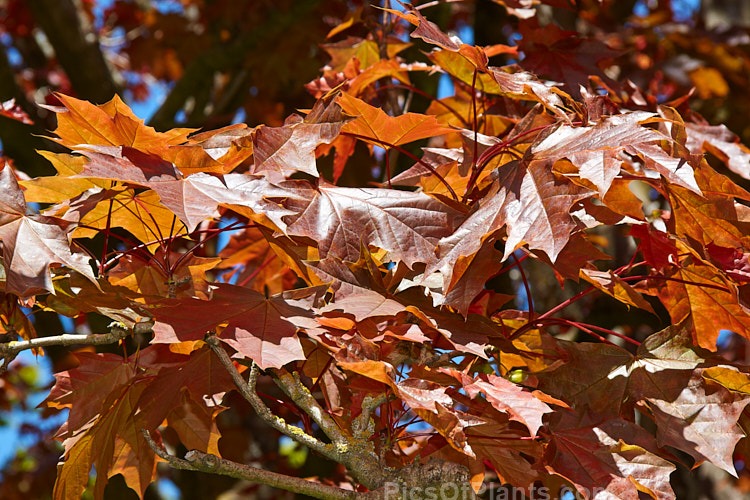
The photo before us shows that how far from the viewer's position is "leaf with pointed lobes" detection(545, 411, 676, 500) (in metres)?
0.87

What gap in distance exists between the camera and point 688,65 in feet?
8.52

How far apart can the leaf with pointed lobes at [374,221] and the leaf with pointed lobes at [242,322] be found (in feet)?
0.32

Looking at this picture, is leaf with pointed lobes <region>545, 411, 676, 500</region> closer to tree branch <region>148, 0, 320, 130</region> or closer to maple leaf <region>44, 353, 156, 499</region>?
maple leaf <region>44, 353, 156, 499</region>

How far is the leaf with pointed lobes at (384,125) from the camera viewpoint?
979 millimetres

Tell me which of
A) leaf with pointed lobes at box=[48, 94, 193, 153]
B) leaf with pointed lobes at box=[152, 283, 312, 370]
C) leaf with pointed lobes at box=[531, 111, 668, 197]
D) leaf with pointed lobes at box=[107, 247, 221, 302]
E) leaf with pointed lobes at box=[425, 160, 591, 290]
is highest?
leaf with pointed lobes at box=[48, 94, 193, 153]

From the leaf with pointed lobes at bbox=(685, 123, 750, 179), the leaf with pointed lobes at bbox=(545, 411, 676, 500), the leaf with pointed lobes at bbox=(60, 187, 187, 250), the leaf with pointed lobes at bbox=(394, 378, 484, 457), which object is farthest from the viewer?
the leaf with pointed lobes at bbox=(685, 123, 750, 179)

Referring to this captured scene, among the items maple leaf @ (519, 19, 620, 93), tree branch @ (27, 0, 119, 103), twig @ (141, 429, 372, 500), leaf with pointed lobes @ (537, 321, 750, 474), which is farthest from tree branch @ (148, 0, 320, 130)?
leaf with pointed lobes @ (537, 321, 750, 474)

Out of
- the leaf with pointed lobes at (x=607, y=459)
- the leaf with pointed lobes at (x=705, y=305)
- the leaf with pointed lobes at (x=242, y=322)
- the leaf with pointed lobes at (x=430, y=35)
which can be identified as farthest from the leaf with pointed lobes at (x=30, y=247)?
the leaf with pointed lobes at (x=705, y=305)

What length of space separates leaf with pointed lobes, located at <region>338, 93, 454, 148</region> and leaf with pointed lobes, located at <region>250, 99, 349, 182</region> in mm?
56

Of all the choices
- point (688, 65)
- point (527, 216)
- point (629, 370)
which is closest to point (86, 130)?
point (527, 216)

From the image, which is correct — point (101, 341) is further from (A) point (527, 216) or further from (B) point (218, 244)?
(B) point (218, 244)

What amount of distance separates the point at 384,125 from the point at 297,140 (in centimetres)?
15

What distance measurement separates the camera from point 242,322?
851mm

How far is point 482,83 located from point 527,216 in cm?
59
